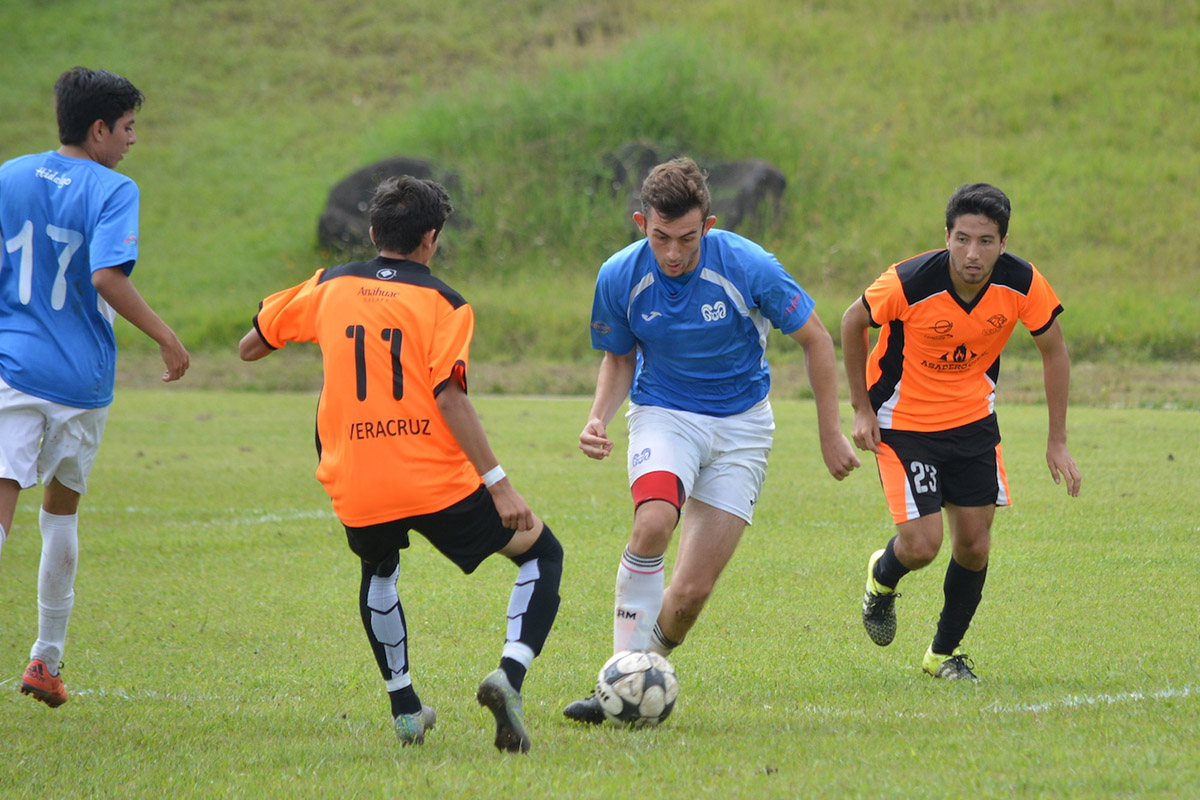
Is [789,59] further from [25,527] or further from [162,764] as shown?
[162,764]

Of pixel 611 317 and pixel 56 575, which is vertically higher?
pixel 611 317

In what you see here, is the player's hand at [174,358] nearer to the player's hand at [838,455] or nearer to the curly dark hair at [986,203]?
the player's hand at [838,455]

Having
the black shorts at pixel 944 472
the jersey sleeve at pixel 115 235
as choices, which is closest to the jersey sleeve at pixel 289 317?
the jersey sleeve at pixel 115 235

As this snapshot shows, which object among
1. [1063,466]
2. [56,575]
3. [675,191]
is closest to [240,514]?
[56,575]

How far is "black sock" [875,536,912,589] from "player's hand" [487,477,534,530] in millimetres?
2185

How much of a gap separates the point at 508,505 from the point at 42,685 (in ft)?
6.93

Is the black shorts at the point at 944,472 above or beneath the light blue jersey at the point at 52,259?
beneath

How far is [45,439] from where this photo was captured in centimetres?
470

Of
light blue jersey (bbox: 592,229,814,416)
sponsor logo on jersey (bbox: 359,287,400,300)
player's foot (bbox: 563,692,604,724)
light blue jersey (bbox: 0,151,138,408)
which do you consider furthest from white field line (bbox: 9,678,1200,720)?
light blue jersey (bbox: 0,151,138,408)

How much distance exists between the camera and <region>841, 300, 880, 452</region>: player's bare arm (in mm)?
5539

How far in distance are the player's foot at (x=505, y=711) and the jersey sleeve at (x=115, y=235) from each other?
201 cm

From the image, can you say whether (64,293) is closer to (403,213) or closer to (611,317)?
(403,213)

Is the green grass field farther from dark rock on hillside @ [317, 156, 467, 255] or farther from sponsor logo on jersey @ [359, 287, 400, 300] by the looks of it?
dark rock on hillside @ [317, 156, 467, 255]

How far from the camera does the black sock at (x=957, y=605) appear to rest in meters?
5.30
